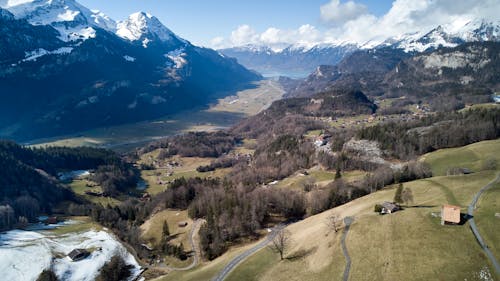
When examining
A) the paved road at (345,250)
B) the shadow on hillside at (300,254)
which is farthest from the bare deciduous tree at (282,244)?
the paved road at (345,250)

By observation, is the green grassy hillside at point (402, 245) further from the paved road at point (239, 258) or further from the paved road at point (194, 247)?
the paved road at point (194, 247)

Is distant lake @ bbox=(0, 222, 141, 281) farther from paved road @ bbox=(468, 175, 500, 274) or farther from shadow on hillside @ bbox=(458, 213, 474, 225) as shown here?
paved road @ bbox=(468, 175, 500, 274)

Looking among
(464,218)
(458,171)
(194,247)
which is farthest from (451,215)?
(194,247)

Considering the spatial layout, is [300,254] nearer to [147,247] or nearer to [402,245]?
[402,245]

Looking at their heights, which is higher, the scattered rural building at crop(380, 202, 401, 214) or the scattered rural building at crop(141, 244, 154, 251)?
the scattered rural building at crop(380, 202, 401, 214)

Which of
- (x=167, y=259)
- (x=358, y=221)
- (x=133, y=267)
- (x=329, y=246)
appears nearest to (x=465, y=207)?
(x=358, y=221)

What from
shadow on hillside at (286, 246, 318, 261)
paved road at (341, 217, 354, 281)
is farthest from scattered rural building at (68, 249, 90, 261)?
paved road at (341, 217, 354, 281)
